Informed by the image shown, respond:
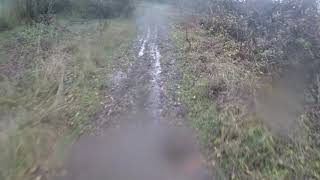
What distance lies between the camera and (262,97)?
834 centimetres

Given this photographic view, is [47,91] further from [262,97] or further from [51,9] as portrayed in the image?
[51,9]

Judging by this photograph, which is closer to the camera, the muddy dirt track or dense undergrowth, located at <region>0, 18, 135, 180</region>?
the muddy dirt track

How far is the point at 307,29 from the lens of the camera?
9.59m

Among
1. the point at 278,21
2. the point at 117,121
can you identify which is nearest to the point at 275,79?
the point at 278,21

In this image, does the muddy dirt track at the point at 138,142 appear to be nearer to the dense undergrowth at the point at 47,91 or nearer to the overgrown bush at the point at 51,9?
the dense undergrowth at the point at 47,91

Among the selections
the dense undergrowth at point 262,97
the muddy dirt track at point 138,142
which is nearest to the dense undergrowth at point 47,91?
the muddy dirt track at point 138,142

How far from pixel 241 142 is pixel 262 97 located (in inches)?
80.1

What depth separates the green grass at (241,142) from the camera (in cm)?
604

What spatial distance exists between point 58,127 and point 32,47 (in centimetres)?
988

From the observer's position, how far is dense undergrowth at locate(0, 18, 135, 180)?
6816 mm

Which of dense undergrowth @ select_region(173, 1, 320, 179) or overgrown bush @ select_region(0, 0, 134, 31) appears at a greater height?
overgrown bush @ select_region(0, 0, 134, 31)

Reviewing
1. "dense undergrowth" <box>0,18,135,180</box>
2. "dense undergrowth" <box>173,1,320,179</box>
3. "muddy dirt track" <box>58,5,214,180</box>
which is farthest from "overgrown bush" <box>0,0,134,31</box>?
"muddy dirt track" <box>58,5,214,180</box>

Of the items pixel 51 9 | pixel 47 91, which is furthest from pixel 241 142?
pixel 51 9

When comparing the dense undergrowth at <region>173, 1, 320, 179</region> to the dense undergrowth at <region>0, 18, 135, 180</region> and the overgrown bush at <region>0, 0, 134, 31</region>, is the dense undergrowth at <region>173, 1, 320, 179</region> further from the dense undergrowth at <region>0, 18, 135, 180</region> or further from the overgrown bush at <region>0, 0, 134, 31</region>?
the overgrown bush at <region>0, 0, 134, 31</region>
